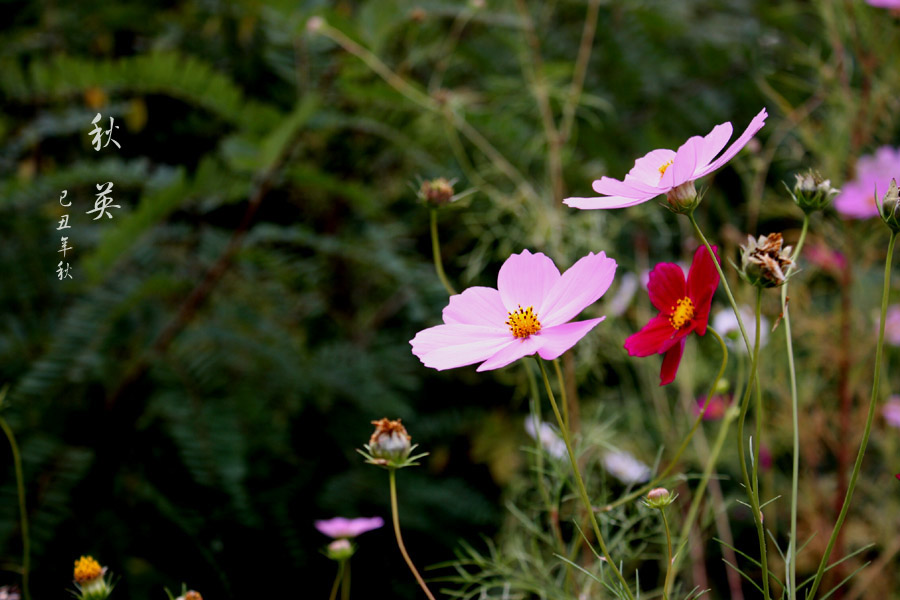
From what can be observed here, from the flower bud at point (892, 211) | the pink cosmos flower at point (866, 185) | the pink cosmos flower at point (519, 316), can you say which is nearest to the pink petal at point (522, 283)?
the pink cosmos flower at point (519, 316)

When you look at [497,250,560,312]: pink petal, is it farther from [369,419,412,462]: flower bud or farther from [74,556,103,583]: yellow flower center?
[74,556,103,583]: yellow flower center

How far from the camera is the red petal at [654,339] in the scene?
25cm

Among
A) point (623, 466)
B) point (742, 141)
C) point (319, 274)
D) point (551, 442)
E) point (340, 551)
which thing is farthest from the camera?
point (319, 274)

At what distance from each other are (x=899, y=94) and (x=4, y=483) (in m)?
0.92

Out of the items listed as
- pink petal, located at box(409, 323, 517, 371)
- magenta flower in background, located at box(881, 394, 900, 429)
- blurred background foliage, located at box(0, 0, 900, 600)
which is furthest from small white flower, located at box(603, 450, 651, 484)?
pink petal, located at box(409, 323, 517, 371)

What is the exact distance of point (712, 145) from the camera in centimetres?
25

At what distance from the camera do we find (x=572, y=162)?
2.73ft

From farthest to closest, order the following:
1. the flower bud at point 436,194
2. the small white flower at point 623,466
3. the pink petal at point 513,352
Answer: the small white flower at point 623,466
the flower bud at point 436,194
the pink petal at point 513,352

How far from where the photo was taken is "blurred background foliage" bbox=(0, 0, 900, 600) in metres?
0.61

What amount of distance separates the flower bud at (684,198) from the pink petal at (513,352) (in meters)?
0.07

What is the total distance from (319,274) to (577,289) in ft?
2.20

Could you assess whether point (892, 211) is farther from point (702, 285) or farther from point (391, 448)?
point (391, 448)

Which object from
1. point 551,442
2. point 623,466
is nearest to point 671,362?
point 551,442

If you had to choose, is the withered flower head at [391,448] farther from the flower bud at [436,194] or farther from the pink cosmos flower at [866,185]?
the pink cosmos flower at [866,185]
